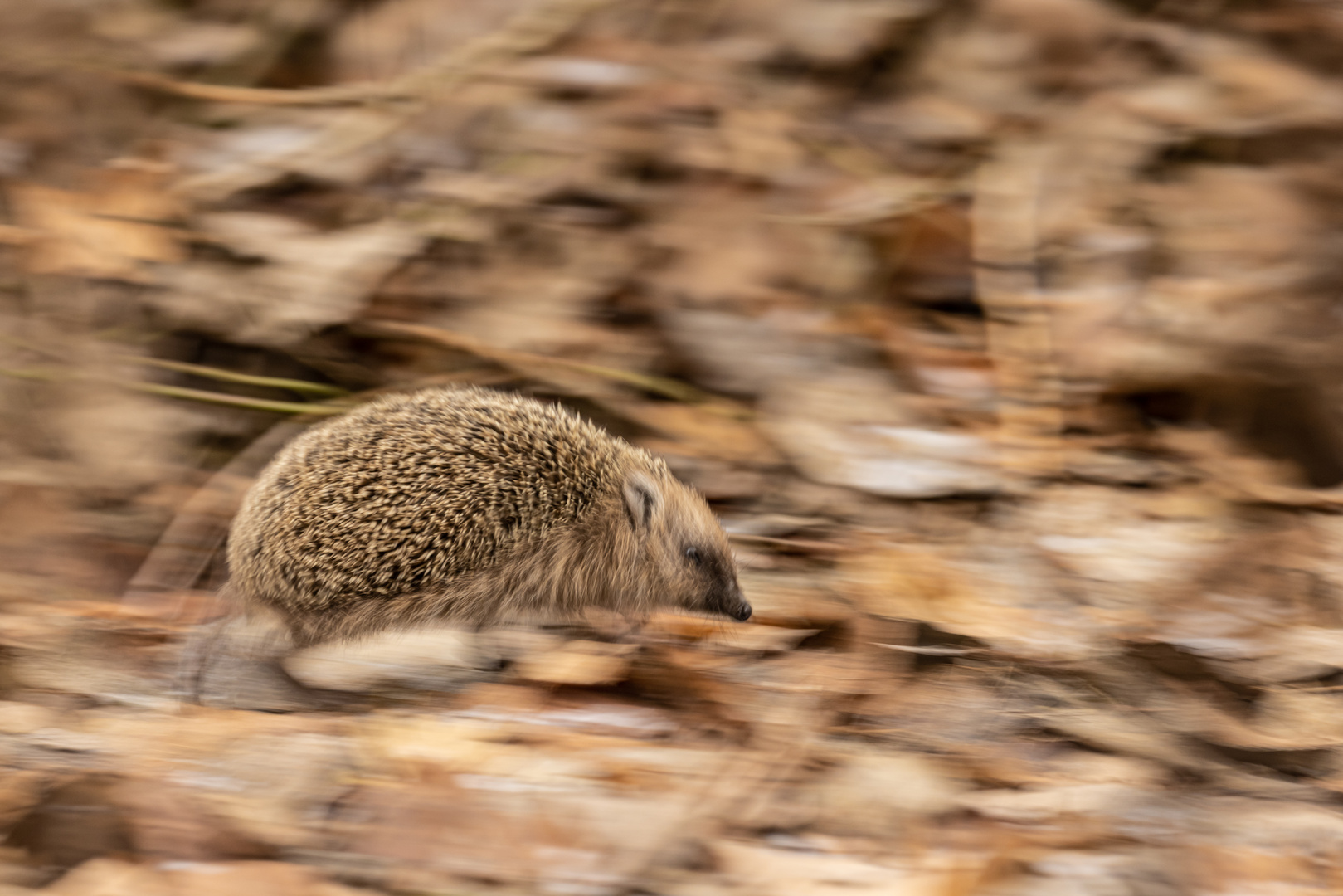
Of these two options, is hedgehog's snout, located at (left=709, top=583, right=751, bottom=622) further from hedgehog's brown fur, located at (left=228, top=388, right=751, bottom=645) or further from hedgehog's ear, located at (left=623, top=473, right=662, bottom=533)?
hedgehog's ear, located at (left=623, top=473, right=662, bottom=533)

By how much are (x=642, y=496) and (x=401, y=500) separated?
100 cm

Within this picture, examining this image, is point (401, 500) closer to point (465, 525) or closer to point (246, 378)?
point (465, 525)

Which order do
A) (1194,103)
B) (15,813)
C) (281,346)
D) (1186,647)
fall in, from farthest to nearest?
(1194,103) < (281,346) < (1186,647) < (15,813)

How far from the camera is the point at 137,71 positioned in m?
6.10

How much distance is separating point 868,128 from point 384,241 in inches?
109

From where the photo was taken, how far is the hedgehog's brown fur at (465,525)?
3.67 m

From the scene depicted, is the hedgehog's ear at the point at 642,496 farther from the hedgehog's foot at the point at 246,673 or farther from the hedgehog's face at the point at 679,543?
the hedgehog's foot at the point at 246,673

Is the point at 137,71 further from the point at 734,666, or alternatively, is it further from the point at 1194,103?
the point at 1194,103

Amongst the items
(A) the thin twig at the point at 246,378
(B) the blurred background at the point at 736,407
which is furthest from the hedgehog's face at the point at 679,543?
(A) the thin twig at the point at 246,378

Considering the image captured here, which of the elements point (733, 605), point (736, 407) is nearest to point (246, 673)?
point (733, 605)

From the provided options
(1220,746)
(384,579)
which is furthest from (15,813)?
(1220,746)

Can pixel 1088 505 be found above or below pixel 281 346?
below

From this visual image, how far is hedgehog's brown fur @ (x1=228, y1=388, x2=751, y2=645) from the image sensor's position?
3668mm

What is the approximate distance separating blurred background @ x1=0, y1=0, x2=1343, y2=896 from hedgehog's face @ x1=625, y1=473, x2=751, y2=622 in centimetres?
22
